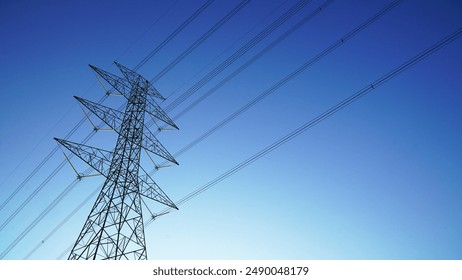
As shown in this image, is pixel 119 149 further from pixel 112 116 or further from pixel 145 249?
pixel 145 249

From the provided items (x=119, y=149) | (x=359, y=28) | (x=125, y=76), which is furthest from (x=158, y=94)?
(x=359, y=28)

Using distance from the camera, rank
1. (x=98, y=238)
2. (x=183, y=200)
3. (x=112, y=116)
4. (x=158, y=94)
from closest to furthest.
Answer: (x=98, y=238) → (x=112, y=116) → (x=183, y=200) → (x=158, y=94)

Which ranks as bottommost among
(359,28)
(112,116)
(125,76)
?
(112,116)

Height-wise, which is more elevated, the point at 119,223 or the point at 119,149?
the point at 119,149

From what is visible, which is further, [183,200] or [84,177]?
[183,200]

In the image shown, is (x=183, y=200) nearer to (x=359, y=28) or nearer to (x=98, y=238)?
→ (x=98, y=238)
